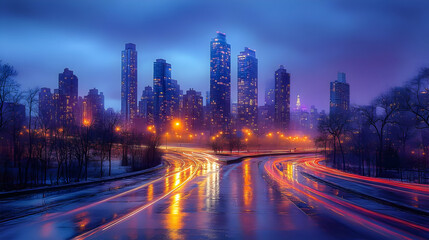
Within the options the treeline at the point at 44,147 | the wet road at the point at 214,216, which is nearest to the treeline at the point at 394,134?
the wet road at the point at 214,216

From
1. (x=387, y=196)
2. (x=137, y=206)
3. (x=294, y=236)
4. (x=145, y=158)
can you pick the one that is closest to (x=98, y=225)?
(x=137, y=206)

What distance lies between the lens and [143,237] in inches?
321

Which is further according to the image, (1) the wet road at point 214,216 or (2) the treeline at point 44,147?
(2) the treeline at point 44,147

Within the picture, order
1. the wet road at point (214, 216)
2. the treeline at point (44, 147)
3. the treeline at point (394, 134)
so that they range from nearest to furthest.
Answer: the wet road at point (214, 216)
the treeline at point (44, 147)
the treeline at point (394, 134)

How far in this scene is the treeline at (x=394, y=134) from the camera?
103 feet

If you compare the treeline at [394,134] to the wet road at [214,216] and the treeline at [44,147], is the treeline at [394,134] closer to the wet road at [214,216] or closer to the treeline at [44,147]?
the wet road at [214,216]

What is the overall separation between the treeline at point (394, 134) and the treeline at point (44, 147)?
3357 centimetres

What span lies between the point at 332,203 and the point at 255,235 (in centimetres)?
688

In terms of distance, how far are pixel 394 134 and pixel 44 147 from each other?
6769 centimetres

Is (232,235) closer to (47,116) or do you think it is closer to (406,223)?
(406,223)

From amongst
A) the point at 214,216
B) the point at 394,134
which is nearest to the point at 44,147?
the point at 214,216

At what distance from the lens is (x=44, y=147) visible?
121 ft

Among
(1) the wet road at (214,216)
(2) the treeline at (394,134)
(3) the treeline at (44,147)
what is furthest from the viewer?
(2) the treeline at (394,134)

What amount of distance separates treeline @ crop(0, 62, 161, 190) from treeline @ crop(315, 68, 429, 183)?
3357cm
